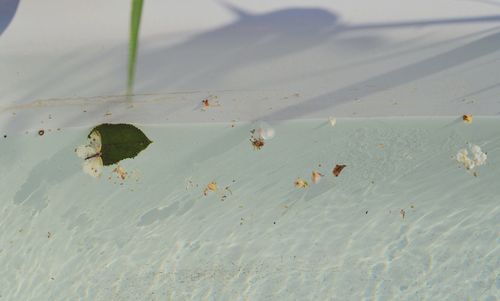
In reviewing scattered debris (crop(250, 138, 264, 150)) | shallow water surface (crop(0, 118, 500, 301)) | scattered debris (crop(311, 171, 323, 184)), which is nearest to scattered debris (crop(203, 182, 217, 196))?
shallow water surface (crop(0, 118, 500, 301))

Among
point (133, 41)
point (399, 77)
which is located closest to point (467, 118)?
point (399, 77)

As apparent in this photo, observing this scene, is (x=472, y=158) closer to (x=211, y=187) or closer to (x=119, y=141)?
(x=211, y=187)

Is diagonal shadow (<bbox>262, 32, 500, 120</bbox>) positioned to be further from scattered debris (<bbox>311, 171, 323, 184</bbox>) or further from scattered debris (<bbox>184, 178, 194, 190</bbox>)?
scattered debris (<bbox>184, 178, 194, 190</bbox>)

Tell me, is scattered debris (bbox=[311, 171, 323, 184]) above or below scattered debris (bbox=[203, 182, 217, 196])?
above

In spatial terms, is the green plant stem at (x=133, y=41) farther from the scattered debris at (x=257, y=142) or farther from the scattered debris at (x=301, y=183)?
the scattered debris at (x=301, y=183)


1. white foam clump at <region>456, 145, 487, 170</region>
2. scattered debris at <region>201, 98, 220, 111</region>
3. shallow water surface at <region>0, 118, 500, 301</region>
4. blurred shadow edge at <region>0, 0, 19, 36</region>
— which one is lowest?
shallow water surface at <region>0, 118, 500, 301</region>

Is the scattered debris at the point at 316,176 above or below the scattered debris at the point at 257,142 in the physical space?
below

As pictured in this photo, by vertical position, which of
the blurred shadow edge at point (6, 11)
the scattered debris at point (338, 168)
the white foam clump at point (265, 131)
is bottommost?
the scattered debris at point (338, 168)

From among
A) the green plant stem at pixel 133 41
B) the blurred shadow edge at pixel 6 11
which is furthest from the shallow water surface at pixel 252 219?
the blurred shadow edge at pixel 6 11
